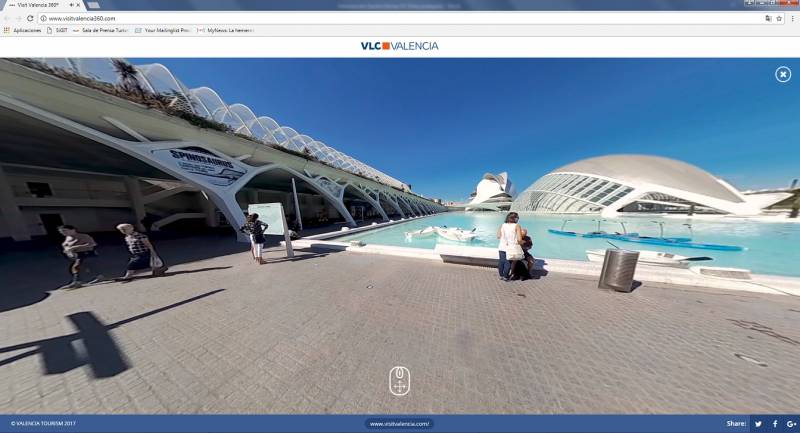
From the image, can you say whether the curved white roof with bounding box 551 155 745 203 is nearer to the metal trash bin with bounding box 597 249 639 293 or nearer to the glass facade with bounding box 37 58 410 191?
the metal trash bin with bounding box 597 249 639 293

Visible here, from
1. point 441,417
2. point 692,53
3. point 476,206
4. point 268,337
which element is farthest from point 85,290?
point 476,206

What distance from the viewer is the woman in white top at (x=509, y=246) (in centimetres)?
441

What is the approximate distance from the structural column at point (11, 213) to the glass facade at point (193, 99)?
6678 mm

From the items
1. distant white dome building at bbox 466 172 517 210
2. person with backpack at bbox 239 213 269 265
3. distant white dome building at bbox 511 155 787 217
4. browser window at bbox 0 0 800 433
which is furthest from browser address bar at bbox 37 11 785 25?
distant white dome building at bbox 466 172 517 210

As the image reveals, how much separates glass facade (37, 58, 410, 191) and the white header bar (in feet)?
27.8

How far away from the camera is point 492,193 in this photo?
173 ft

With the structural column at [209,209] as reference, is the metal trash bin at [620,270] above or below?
below

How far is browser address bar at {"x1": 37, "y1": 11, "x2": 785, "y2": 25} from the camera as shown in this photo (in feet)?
10.2

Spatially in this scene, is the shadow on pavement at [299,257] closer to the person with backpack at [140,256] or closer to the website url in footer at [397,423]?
the person with backpack at [140,256]

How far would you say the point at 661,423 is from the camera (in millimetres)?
1749

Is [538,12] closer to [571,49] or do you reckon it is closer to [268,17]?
[571,49]

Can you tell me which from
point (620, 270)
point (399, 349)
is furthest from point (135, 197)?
point (620, 270)

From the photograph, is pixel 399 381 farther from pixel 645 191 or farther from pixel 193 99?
pixel 645 191

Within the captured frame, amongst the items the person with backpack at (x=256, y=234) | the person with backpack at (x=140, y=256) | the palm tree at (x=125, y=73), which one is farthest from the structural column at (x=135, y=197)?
→ the person with backpack at (x=256, y=234)
